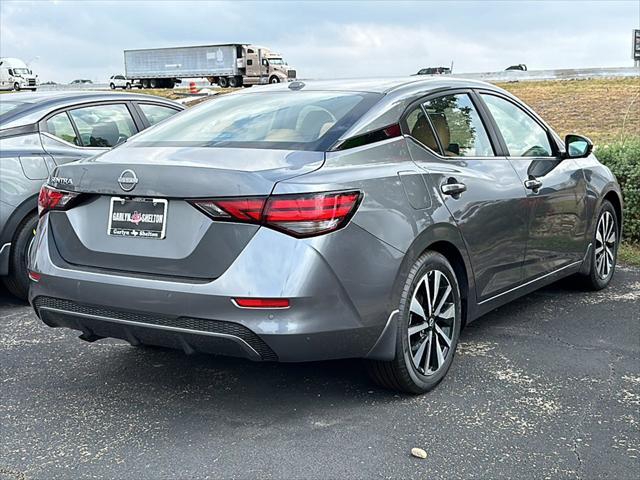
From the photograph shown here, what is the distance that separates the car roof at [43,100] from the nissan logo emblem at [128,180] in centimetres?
288

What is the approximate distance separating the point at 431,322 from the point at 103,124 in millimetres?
3861

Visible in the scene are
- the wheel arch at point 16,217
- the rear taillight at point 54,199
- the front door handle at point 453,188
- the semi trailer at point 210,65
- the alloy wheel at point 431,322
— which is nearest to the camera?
the rear taillight at point 54,199

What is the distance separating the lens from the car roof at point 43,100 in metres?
6.01

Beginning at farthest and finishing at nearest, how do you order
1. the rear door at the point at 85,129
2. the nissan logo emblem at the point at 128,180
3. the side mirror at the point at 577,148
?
the rear door at the point at 85,129
the side mirror at the point at 577,148
the nissan logo emblem at the point at 128,180

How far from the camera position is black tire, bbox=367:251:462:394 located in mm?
3666

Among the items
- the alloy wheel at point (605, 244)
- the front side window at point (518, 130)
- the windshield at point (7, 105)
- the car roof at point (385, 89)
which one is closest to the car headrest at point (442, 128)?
the car roof at point (385, 89)

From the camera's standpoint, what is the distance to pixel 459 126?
14.7ft

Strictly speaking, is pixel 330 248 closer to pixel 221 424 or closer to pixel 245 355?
pixel 245 355

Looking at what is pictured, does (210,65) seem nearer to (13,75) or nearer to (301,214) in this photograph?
(13,75)

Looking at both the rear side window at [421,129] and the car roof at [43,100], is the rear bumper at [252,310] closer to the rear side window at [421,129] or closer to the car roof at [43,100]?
the rear side window at [421,129]

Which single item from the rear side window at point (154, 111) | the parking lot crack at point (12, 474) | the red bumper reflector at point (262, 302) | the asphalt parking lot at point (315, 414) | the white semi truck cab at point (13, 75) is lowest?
Result: the parking lot crack at point (12, 474)

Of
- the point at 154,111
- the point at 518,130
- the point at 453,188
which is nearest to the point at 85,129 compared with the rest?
the point at 154,111

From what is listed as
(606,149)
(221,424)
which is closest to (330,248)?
(221,424)

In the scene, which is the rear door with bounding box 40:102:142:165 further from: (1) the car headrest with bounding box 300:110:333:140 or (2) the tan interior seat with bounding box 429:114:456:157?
(2) the tan interior seat with bounding box 429:114:456:157
